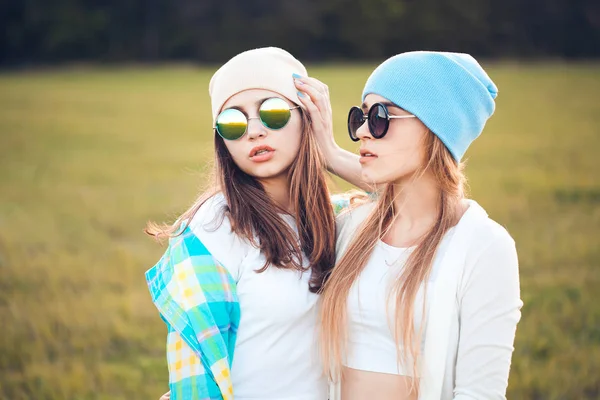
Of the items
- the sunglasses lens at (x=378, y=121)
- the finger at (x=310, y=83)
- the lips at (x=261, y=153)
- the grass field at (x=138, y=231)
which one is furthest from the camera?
the grass field at (x=138, y=231)

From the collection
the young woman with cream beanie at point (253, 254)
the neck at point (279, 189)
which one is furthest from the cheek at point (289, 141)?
the neck at point (279, 189)

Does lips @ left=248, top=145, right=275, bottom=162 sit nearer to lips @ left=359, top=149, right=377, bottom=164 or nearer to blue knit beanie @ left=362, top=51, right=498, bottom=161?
lips @ left=359, top=149, right=377, bottom=164

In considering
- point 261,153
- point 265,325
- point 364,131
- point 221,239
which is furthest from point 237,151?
point 265,325

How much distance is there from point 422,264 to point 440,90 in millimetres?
593

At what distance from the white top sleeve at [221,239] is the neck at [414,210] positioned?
0.55 m

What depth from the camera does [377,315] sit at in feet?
7.82

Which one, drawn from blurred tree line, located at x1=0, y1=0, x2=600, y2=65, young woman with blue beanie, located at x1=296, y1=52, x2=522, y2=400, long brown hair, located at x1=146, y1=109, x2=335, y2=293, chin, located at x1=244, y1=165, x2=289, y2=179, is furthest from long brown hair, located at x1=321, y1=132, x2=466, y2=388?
blurred tree line, located at x1=0, y1=0, x2=600, y2=65

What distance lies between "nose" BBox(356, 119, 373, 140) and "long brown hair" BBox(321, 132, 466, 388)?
0.21 meters

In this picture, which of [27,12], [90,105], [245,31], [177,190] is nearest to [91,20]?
[27,12]

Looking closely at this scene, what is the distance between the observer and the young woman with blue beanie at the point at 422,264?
221cm

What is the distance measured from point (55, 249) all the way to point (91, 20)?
44824 millimetres

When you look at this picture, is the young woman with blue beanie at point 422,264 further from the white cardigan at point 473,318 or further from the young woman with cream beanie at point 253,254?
the young woman with cream beanie at point 253,254

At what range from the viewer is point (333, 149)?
2.91 metres

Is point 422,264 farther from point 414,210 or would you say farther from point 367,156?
point 367,156
